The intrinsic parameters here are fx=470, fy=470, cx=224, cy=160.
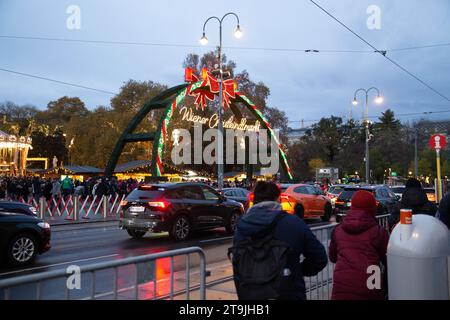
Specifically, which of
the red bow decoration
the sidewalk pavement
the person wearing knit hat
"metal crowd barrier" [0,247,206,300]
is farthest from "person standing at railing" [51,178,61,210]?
"metal crowd barrier" [0,247,206,300]

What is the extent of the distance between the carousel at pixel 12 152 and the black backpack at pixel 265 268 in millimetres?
49225

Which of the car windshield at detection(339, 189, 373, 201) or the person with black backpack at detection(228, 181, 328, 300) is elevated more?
the person with black backpack at detection(228, 181, 328, 300)

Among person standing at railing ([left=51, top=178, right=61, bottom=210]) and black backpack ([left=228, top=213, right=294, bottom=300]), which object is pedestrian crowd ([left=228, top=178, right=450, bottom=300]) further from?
person standing at railing ([left=51, top=178, right=61, bottom=210])

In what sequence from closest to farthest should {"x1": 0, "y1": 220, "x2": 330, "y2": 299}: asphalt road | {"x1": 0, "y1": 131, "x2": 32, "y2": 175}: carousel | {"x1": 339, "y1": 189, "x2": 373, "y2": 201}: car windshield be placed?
{"x1": 0, "y1": 220, "x2": 330, "y2": 299}: asphalt road, {"x1": 339, "y1": 189, "x2": 373, "y2": 201}: car windshield, {"x1": 0, "y1": 131, "x2": 32, "y2": 175}: carousel

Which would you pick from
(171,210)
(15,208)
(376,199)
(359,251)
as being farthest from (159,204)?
(359,251)

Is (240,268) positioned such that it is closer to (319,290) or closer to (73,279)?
(73,279)

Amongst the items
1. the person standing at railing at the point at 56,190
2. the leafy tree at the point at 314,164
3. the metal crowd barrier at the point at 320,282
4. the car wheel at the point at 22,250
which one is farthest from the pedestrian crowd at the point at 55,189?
the leafy tree at the point at 314,164

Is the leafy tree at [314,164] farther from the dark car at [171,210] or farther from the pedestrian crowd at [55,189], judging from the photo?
the dark car at [171,210]

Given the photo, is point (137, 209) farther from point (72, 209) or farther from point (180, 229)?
point (72, 209)

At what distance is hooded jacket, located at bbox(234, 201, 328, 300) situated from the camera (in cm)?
347

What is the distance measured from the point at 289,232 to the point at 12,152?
2170 inches

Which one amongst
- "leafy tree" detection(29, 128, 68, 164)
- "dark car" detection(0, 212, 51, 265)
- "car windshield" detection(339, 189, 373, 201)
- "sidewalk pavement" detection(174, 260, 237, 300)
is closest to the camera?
"sidewalk pavement" detection(174, 260, 237, 300)
